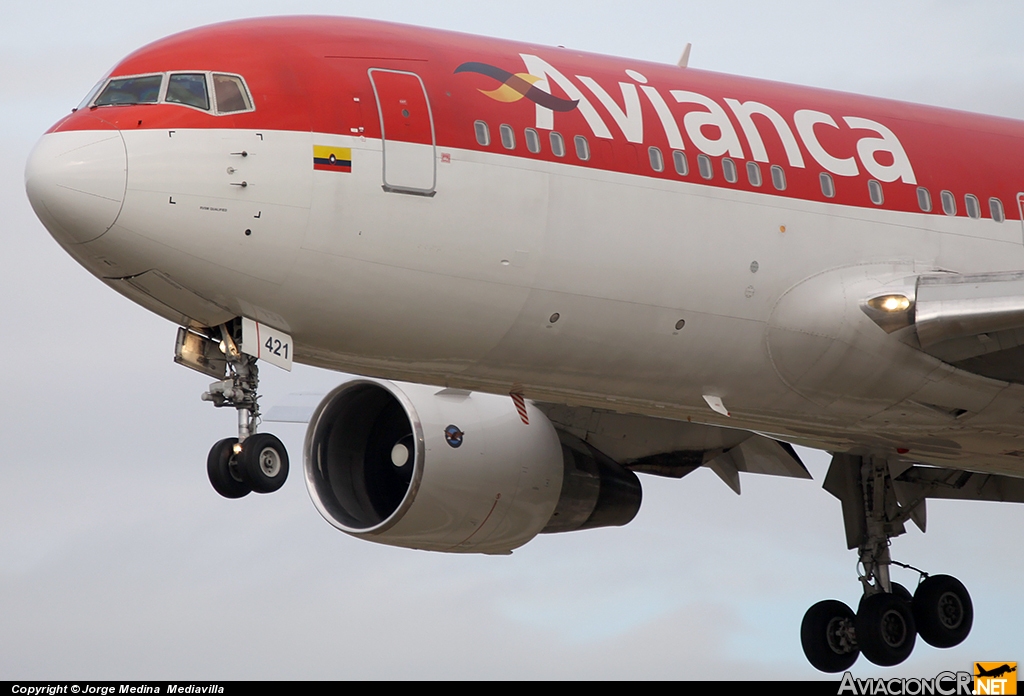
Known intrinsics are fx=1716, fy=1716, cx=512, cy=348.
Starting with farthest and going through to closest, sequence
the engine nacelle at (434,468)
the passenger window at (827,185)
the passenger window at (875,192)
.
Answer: the engine nacelle at (434,468), the passenger window at (875,192), the passenger window at (827,185)

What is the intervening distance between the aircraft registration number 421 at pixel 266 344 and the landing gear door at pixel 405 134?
153 cm

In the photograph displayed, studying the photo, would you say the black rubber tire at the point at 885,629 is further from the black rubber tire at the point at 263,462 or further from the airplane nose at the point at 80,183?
the airplane nose at the point at 80,183

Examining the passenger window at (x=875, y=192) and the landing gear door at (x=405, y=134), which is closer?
the landing gear door at (x=405, y=134)

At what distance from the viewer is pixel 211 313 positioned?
45.9 feet

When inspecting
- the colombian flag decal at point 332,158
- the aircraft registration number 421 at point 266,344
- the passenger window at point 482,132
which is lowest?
the aircraft registration number 421 at point 266,344

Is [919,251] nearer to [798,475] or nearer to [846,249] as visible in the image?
[846,249]

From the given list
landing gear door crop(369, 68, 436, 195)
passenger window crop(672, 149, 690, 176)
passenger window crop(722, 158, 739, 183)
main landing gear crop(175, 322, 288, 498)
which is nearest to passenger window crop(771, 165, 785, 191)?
passenger window crop(722, 158, 739, 183)

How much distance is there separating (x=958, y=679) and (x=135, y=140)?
32.8ft

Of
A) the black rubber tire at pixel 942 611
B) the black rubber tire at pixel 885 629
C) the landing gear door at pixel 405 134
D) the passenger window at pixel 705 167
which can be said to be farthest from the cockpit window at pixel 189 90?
the black rubber tire at pixel 942 611

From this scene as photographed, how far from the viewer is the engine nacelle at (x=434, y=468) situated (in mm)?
17859

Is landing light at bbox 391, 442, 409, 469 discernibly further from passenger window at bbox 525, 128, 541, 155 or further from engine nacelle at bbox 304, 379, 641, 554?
passenger window at bbox 525, 128, 541, 155

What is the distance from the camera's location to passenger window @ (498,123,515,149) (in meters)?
14.5

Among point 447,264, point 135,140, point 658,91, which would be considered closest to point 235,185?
point 135,140

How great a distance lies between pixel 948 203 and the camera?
55.6ft
